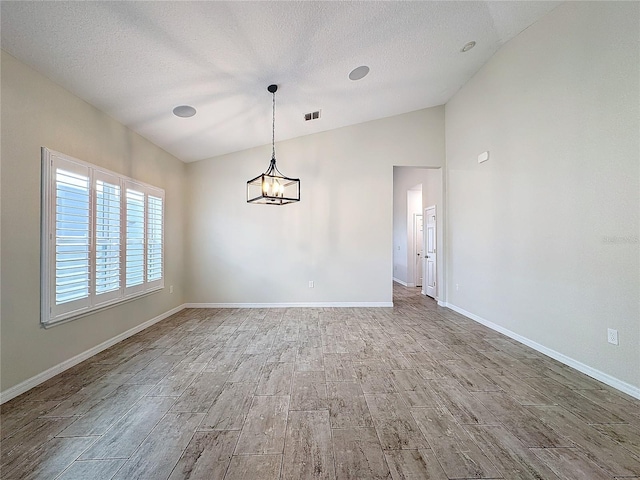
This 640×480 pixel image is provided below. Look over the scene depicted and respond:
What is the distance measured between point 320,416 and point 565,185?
3401 mm

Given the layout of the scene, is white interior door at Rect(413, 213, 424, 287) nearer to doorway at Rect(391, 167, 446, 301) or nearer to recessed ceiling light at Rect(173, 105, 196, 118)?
doorway at Rect(391, 167, 446, 301)

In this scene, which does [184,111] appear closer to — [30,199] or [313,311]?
[30,199]

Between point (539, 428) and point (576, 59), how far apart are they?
3.48 meters

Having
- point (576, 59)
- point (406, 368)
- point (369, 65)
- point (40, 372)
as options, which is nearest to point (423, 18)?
point (369, 65)

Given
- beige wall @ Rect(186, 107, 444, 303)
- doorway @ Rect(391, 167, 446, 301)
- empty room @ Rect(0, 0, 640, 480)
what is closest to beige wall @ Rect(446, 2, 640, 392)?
empty room @ Rect(0, 0, 640, 480)

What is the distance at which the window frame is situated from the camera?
8.21 ft

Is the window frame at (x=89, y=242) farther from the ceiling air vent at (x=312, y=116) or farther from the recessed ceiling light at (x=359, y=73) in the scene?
the recessed ceiling light at (x=359, y=73)

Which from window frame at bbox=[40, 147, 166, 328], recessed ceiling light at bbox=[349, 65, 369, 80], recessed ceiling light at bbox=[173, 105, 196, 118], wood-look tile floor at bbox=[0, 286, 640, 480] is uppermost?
recessed ceiling light at bbox=[349, 65, 369, 80]

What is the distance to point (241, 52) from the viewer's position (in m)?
2.76

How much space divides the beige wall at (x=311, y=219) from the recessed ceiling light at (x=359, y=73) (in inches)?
68.8

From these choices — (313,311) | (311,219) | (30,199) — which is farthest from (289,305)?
(30,199)

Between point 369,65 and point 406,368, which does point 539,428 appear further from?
point 369,65

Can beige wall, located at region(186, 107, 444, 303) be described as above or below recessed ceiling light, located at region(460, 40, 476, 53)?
below

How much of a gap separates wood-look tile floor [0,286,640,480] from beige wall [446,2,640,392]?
0.57 metres
